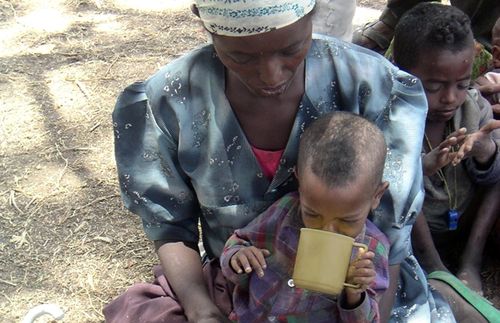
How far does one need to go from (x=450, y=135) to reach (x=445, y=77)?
0.71 ft

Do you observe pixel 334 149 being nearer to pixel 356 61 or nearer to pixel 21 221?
pixel 356 61

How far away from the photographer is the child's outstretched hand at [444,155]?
198 cm

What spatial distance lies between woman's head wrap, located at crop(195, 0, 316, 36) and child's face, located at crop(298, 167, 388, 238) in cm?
33

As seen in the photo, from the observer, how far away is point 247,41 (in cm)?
155

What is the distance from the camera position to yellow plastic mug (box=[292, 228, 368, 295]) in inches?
59.2

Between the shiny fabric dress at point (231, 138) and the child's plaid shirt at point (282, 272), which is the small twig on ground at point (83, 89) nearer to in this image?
the shiny fabric dress at point (231, 138)

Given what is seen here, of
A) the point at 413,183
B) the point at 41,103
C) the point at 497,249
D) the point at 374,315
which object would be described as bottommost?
the point at 41,103

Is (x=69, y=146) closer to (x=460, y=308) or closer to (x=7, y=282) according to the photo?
(x=7, y=282)

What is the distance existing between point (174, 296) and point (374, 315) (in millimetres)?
611


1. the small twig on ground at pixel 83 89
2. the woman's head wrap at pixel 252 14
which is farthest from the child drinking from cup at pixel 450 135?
the small twig on ground at pixel 83 89

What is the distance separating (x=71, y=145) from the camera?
338 cm

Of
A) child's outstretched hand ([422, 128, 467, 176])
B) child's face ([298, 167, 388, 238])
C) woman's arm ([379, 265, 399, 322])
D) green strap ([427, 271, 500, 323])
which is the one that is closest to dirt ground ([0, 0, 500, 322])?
green strap ([427, 271, 500, 323])

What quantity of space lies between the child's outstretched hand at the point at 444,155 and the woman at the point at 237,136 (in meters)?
0.21

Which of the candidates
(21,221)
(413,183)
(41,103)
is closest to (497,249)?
(413,183)
